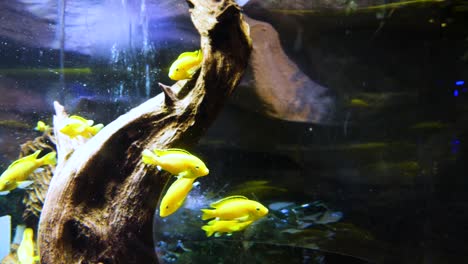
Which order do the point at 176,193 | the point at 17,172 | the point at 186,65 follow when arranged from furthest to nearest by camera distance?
the point at 17,172 < the point at 186,65 < the point at 176,193

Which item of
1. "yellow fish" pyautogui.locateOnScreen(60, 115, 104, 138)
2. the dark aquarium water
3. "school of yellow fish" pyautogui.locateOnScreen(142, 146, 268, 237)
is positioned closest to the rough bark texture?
"school of yellow fish" pyautogui.locateOnScreen(142, 146, 268, 237)

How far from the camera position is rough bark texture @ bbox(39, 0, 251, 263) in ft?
8.92

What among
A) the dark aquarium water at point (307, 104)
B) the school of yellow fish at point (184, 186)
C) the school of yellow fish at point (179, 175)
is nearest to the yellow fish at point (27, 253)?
the school of yellow fish at point (179, 175)

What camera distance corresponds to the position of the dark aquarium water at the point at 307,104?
575 centimetres

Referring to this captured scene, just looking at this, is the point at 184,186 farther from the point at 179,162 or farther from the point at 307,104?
the point at 307,104

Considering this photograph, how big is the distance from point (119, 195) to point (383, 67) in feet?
16.1

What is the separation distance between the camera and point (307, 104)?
613 centimetres

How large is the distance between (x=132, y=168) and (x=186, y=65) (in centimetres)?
88

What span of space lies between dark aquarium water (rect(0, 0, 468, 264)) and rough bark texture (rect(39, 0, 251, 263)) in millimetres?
2655

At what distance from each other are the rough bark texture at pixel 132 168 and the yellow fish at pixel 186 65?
66 mm

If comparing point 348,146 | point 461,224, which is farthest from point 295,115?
point 461,224

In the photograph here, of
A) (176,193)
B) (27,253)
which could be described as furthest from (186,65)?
(27,253)

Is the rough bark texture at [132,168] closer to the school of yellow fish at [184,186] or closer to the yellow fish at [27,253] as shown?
the school of yellow fish at [184,186]

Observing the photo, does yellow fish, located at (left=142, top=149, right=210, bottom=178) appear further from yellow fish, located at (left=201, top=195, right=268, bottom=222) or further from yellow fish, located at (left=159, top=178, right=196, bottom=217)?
yellow fish, located at (left=201, top=195, right=268, bottom=222)
